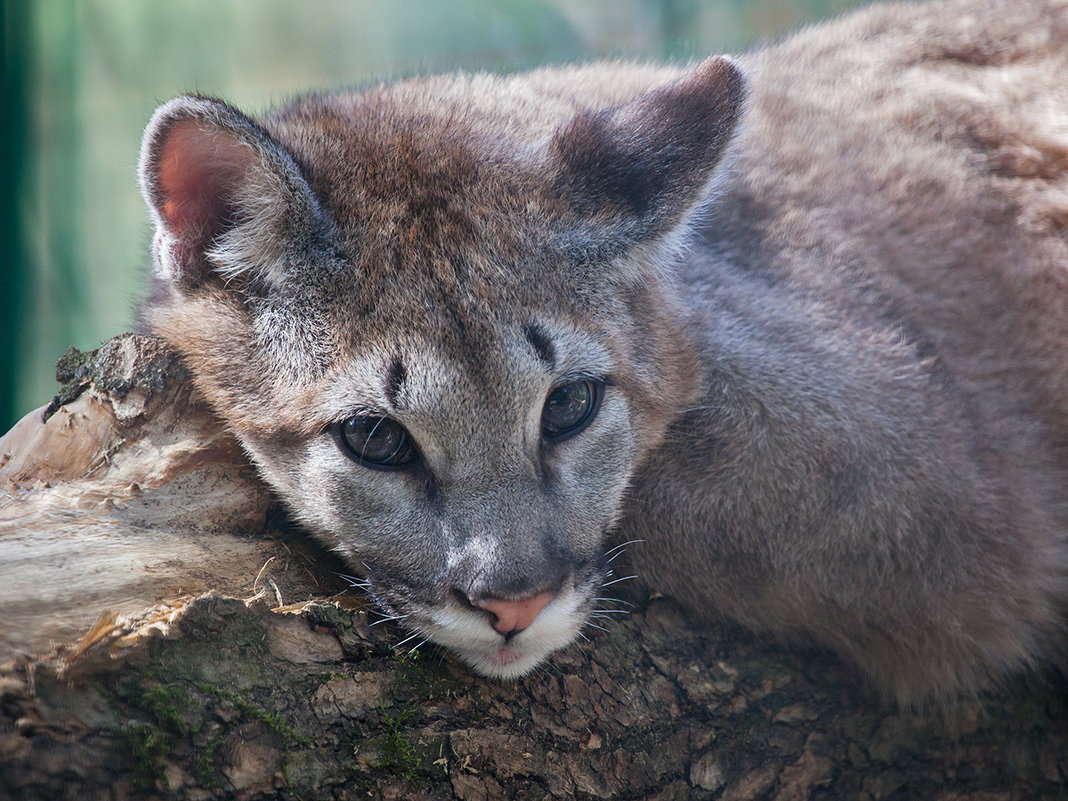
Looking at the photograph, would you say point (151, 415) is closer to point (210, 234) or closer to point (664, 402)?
point (210, 234)

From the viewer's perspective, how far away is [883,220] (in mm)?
4512

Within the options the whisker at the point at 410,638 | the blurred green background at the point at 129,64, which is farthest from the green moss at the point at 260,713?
the blurred green background at the point at 129,64

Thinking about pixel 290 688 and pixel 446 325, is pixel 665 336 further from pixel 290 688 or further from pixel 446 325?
pixel 290 688

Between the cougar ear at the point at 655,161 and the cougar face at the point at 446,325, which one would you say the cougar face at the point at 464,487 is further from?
the cougar ear at the point at 655,161

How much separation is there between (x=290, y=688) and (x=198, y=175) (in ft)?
5.54

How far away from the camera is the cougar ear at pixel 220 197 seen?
306cm

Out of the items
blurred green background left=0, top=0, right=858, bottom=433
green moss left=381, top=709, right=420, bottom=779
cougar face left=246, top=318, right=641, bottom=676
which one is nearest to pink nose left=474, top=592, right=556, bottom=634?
cougar face left=246, top=318, right=641, bottom=676

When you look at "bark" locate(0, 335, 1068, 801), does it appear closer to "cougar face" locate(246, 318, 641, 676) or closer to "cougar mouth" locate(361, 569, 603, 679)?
"cougar mouth" locate(361, 569, 603, 679)

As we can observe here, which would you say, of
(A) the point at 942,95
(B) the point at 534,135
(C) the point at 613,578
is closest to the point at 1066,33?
(A) the point at 942,95

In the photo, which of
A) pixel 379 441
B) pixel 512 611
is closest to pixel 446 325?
pixel 379 441

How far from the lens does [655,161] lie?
3459 millimetres

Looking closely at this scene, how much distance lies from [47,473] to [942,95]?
446cm

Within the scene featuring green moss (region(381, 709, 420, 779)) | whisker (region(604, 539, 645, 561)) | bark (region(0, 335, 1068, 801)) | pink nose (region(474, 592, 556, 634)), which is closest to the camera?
bark (region(0, 335, 1068, 801))

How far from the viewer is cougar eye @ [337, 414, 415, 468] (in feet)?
10.3
